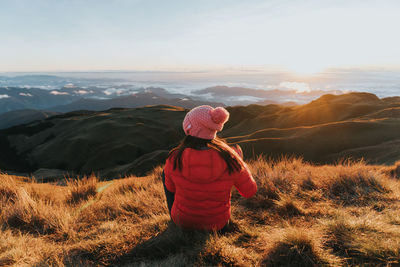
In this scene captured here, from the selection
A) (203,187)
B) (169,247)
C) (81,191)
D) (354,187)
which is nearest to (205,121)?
(203,187)

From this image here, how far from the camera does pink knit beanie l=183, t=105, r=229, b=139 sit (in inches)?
109

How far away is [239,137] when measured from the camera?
41.1m

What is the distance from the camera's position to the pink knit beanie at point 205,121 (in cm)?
277

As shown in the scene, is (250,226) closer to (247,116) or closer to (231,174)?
(231,174)

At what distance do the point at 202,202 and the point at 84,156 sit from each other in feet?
264

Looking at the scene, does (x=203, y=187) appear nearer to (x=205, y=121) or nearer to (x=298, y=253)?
(x=205, y=121)

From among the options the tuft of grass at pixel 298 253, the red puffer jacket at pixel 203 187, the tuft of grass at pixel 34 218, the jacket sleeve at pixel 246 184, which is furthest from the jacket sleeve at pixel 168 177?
the tuft of grass at pixel 34 218

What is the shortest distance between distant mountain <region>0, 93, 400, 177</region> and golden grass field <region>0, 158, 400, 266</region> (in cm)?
1341

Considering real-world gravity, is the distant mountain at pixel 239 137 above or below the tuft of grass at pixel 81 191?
below

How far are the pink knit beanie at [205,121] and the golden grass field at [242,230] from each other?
60.6 inches

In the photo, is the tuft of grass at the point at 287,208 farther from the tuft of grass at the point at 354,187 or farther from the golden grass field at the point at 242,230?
the tuft of grass at the point at 354,187

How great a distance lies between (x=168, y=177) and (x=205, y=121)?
1151mm

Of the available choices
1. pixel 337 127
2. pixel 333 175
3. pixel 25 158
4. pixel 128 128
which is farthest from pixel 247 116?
pixel 25 158

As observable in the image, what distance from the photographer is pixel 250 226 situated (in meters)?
3.75
